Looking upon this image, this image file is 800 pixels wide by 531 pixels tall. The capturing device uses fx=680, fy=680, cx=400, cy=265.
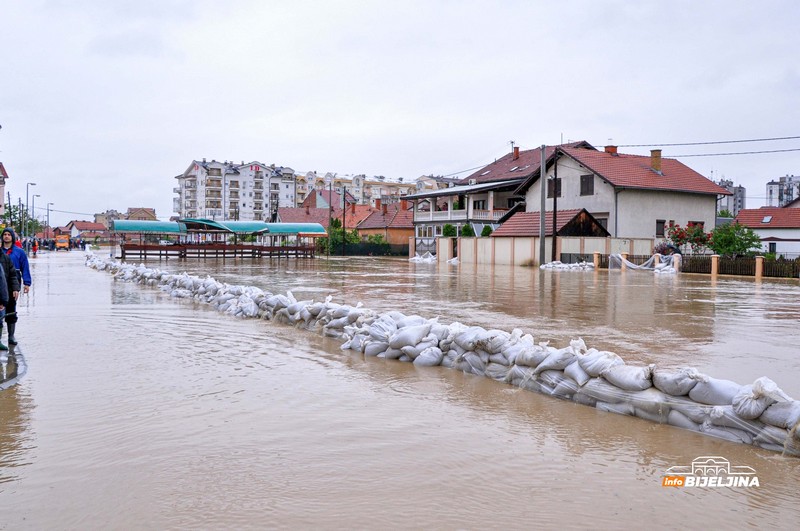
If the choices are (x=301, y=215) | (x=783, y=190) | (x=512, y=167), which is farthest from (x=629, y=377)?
(x=783, y=190)

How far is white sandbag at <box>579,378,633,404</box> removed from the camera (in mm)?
5465

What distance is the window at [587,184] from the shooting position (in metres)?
41.3

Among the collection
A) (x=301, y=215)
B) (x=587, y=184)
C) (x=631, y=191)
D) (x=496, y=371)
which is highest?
(x=587, y=184)

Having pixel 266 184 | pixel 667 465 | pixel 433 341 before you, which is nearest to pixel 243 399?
pixel 433 341

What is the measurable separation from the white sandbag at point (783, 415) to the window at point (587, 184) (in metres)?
38.3

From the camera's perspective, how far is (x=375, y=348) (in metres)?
8.06

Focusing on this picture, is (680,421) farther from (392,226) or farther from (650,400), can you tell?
(392,226)

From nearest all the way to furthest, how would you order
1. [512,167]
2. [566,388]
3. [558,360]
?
[566,388] < [558,360] < [512,167]

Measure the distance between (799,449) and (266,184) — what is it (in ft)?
399

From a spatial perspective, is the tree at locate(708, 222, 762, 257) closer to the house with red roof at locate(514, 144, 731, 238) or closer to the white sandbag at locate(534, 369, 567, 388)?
the house with red roof at locate(514, 144, 731, 238)

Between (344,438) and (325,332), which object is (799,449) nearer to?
(344,438)

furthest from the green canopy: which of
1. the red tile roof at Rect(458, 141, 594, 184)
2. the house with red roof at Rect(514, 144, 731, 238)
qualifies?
the house with red roof at Rect(514, 144, 731, 238)

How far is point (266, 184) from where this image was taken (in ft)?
400

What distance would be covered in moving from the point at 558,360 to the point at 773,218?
195 feet
